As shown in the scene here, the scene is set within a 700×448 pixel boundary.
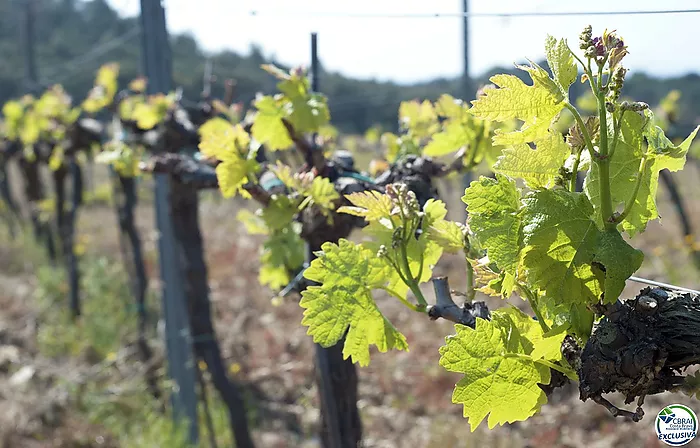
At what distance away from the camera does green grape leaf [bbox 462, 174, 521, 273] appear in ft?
2.74

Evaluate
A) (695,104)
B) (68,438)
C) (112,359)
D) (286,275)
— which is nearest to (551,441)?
(286,275)

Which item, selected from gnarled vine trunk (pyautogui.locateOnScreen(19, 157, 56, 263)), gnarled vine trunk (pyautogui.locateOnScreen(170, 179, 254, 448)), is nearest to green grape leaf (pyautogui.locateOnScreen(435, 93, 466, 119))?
gnarled vine trunk (pyautogui.locateOnScreen(170, 179, 254, 448))

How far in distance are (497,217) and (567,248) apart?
98mm

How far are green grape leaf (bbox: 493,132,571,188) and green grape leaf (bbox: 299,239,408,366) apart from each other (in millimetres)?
337

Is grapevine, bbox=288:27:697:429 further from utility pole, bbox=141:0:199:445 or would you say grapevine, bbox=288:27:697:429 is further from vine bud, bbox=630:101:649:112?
utility pole, bbox=141:0:199:445

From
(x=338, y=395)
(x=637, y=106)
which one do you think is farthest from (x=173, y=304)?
(x=637, y=106)

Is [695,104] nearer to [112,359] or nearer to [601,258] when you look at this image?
[112,359]

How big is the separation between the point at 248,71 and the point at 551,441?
47.7ft

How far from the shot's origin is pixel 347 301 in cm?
109

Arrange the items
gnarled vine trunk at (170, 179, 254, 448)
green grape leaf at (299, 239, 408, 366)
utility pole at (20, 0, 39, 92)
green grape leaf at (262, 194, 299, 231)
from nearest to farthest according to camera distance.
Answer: green grape leaf at (299, 239, 408, 366) < green grape leaf at (262, 194, 299, 231) < gnarled vine trunk at (170, 179, 254, 448) < utility pole at (20, 0, 39, 92)

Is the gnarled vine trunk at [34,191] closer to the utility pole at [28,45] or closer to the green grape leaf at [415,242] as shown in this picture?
the utility pole at [28,45]

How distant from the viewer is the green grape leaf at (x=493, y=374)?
2.96 ft

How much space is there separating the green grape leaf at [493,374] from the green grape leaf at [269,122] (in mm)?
A: 960

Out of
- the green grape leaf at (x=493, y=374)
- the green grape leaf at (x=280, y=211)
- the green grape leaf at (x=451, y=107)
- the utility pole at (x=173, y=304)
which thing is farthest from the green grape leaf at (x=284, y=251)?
the utility pole at (x=173, y=304)
